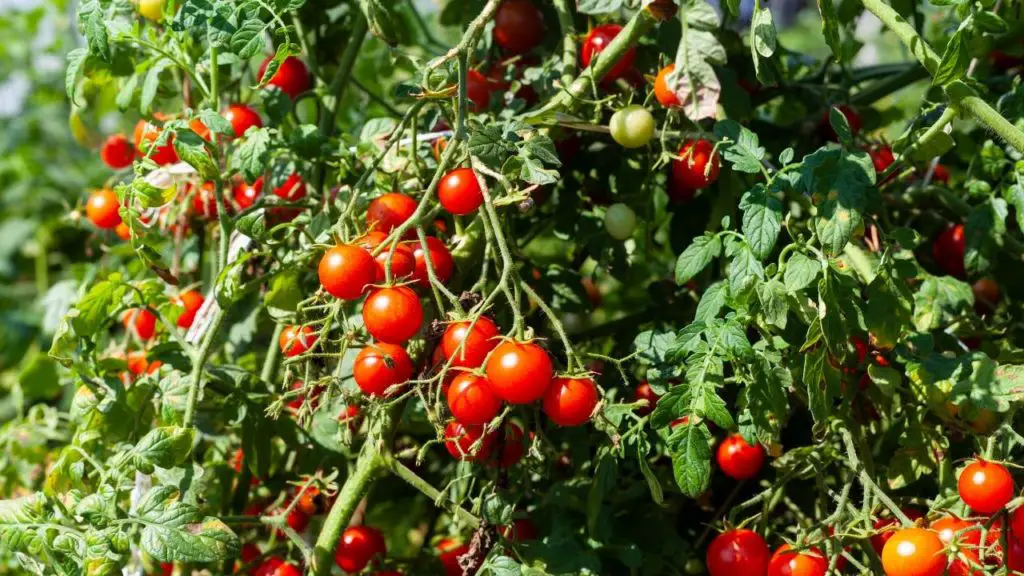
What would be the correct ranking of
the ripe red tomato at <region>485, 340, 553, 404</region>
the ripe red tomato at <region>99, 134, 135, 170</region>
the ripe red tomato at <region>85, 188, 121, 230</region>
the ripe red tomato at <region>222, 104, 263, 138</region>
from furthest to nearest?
the ripe red tomato at <region>99, 134, 135, 170</region>
the ripe red tomato at <region>85, 188, 121, 230</region>
the ripe red tomato at <region>222, 104, 263, 138</region>
the ripe red tomato at <region>485, 340, 553, 404</region>

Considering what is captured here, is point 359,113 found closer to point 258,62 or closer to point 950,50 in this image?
point 258,62

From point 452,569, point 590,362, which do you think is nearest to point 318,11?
point 590,362

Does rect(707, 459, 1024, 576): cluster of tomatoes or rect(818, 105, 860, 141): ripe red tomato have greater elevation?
rect(818, 105, 860, 141): ripe red tomato

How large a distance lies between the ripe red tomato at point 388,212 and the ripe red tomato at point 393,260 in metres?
0.04

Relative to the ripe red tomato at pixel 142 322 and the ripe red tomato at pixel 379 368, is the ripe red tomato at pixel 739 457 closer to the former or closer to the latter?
the ripe red tomato at pixel 379 368

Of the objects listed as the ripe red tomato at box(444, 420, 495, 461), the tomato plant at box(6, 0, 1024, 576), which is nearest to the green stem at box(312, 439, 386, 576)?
the tomato plant at box(6, 0, 1024, 576)

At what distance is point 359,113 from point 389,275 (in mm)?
802

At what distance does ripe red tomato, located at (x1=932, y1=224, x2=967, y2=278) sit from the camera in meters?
1.44

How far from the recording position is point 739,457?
3.96 feet

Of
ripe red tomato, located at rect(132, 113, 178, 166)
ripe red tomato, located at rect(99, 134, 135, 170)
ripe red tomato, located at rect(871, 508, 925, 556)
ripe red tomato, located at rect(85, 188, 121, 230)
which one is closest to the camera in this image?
ripe red tomato, located at rect(871, 508, 925, 556)

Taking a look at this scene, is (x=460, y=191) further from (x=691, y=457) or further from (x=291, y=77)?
(x=291, y=77)

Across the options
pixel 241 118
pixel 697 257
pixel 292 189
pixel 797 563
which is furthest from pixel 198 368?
pixel 797 563

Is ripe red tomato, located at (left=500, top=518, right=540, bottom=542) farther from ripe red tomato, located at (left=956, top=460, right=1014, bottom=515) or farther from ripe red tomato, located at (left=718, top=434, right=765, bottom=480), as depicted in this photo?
ripe red tomato, located at (left=956, top=460, right=1014, bottom=515)

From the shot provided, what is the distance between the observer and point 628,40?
1.16 meters
